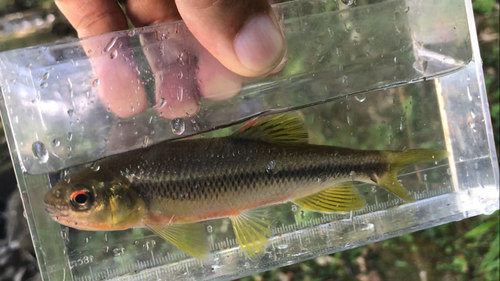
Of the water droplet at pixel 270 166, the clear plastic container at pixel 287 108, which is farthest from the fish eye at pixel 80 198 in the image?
the water droplet at pixel 270 166

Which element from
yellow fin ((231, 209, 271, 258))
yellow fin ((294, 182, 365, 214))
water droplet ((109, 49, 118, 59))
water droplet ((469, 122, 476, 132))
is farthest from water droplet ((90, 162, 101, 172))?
water droplet ((469, 122, 476, 132))

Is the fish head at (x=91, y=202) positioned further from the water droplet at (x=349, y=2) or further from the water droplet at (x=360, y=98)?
the water droplet at (x=349, y=2)

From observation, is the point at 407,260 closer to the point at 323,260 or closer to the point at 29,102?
the point at 323,260

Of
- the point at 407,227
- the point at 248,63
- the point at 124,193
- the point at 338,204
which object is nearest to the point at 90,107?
the point at 124,193

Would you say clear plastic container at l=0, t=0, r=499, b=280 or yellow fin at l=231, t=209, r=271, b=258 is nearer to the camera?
clear plastic container at l=0, t=0, r=499, b=280

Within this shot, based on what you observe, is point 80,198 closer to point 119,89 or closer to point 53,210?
point 53,210

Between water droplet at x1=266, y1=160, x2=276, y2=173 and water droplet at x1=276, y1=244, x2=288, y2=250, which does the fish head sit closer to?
water droplet at x1=266, y1=160, x2=276, y2=173

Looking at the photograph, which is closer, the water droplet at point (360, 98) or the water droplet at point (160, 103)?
the water droplet at point (160, 103)
